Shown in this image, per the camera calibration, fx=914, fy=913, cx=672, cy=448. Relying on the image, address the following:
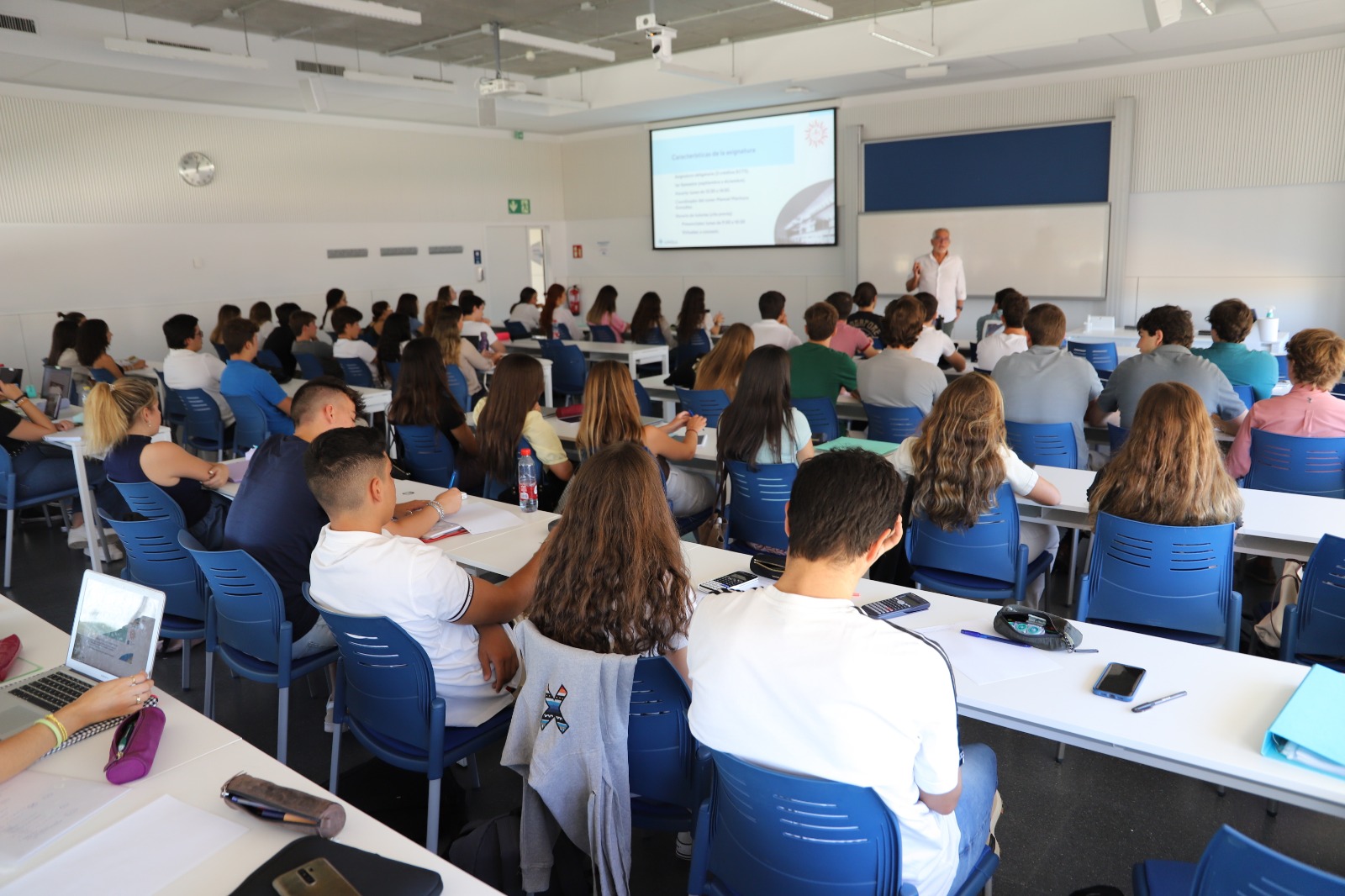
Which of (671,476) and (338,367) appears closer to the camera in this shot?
(671,476)

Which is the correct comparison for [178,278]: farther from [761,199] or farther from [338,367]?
[761,199]

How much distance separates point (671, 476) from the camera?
13.8 feet

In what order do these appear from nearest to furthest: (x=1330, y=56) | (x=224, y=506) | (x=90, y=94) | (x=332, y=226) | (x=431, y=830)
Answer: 1. (x=431, y=830)
2. (x=224, y=506)
3. (x=1330, y=56)
4. (x=90, y=94)
5. (x=332, y=226)

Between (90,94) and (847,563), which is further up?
(90,94)

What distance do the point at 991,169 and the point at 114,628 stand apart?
408 inches

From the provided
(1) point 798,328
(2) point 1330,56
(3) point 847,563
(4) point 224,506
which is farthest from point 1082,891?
(1) point 798,328

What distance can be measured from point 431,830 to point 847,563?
1.47m

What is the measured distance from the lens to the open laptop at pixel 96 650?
205 cm

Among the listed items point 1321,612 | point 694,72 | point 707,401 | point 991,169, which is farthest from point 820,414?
point 991,169

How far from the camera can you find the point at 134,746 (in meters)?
1.83

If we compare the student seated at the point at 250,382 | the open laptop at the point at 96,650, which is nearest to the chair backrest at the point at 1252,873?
the open laptop at the point at 96,650

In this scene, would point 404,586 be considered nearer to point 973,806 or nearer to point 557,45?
point 973,806

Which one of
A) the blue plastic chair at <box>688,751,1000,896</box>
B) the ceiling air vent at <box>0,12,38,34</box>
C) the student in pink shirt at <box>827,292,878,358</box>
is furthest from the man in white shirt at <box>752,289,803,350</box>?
the ceiling air vent at <box>0,12,38,34</box>

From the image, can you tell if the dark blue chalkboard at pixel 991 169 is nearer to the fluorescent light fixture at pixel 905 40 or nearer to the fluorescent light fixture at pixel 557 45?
the fluorescent light fixture at pixel 905 40
